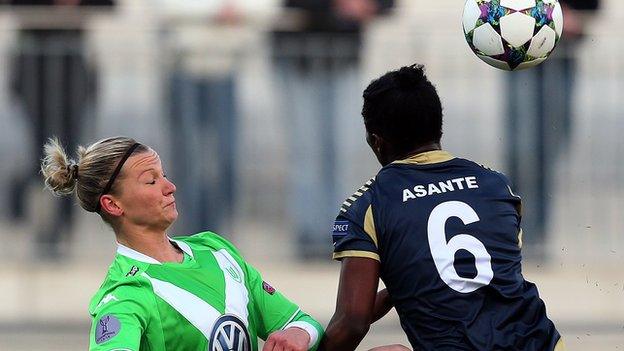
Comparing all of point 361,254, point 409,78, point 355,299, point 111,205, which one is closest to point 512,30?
point 409,78

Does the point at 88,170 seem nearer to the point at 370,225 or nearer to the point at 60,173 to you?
the point at 60,173

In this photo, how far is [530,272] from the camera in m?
10.5

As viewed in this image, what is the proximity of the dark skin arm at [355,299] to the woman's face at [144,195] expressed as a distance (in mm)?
712

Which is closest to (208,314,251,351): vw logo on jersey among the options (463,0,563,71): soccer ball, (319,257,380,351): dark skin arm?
(319,257,380,351): dark skin arm

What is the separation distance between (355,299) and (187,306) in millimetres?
600

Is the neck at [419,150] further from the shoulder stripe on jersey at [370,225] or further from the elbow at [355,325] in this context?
the elbow at [355,325]

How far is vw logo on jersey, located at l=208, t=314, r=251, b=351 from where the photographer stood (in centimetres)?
479

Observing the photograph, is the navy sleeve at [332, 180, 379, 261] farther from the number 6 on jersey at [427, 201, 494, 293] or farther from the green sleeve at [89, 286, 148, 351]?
the green sleeve at [89, 286, 148, 351]

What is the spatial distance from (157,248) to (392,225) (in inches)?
34.7

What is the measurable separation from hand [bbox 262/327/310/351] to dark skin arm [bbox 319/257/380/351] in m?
0.16

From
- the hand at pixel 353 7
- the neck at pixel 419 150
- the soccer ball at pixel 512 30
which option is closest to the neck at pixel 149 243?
the neck at pixel 419 150

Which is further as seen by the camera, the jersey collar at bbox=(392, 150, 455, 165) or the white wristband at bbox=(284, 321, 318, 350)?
the white wristband at bbox=(284, 321, 318, 350)

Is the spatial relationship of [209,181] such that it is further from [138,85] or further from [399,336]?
[399,336]

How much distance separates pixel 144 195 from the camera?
496 cm
